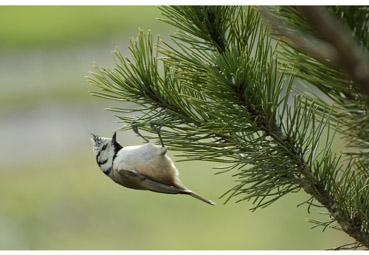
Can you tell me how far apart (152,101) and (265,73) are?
0.10 meters

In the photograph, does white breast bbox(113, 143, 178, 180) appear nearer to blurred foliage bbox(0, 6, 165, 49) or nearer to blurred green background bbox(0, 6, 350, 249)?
blurred green background bbox(0, 6, 350, 249)

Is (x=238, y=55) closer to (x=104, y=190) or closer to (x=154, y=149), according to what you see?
(x=154, y=149)

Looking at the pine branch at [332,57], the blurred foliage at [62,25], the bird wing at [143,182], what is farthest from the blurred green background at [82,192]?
the pine branch at [332,57]

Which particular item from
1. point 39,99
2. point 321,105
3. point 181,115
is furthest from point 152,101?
point 39,99

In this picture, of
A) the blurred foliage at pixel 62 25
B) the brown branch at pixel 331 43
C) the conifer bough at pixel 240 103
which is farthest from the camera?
the blurred foliage at pixel 62 25

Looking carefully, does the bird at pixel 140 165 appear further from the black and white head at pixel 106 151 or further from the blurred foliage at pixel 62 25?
the blurred foliage at pixel 62 25

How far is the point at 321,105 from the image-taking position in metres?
0.63

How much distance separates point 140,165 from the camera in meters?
0.65

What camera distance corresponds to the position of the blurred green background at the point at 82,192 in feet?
6.06

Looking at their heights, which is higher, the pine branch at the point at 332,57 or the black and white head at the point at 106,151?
the pine branch at the point at 332,57

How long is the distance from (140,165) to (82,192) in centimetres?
133

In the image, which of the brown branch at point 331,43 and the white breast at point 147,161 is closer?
the brown branch at point 331,43

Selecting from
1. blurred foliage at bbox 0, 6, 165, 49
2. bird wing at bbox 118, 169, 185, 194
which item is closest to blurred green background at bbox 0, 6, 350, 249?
blurred foliage at bbox 0, 6, 165, 49

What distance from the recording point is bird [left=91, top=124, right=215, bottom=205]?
65cm
